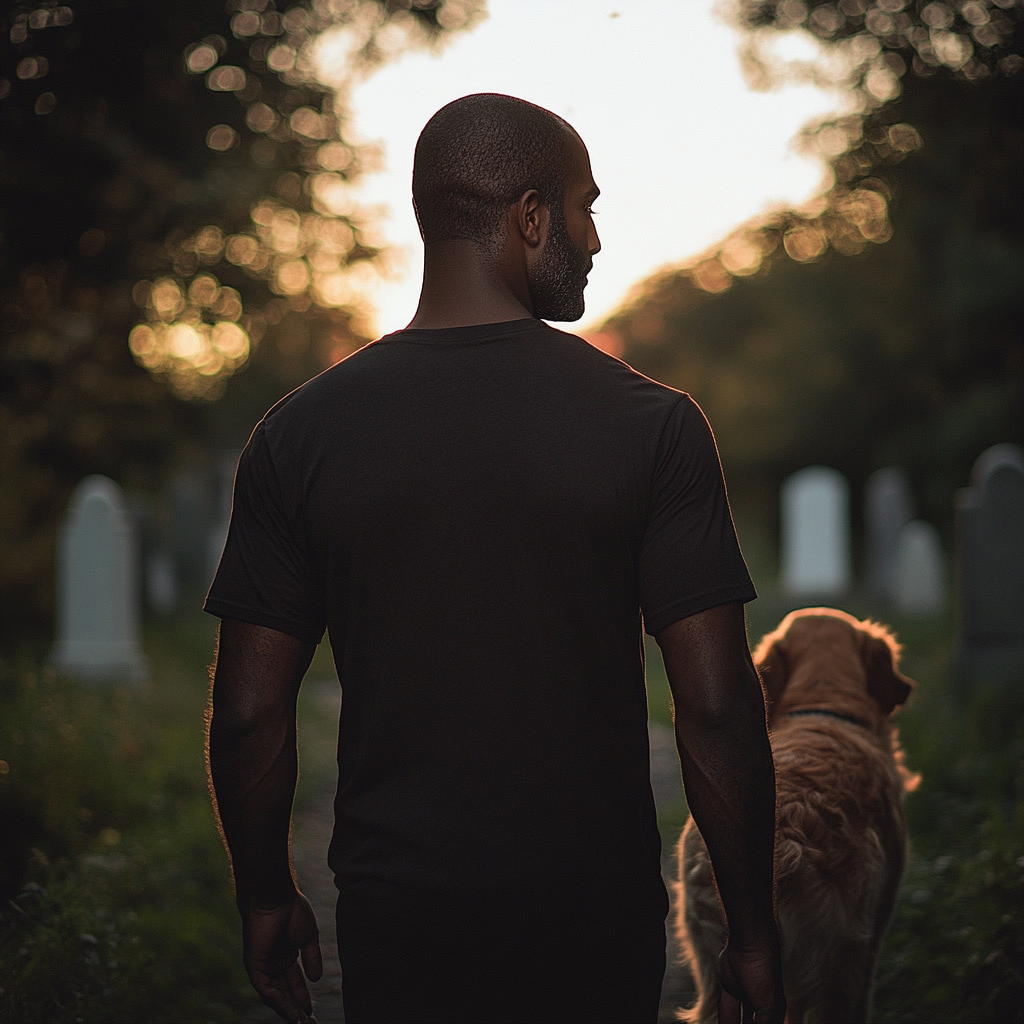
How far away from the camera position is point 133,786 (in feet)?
20.8

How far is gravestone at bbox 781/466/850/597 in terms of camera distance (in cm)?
1631

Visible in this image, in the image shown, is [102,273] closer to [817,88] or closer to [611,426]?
[817,88]

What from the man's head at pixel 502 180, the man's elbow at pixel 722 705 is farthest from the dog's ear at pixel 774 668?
the man's head at pixel 502 180

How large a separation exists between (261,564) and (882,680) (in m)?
2.74

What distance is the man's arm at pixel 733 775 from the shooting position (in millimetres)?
1798

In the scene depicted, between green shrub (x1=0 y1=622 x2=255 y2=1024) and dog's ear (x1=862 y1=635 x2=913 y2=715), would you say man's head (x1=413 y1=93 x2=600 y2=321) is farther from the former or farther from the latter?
green shrub (x1=0 y1=622 x2=255 y2=1024)

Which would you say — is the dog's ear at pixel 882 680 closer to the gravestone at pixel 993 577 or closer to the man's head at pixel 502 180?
the man's head at pixel 502 180

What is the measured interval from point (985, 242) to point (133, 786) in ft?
51.1

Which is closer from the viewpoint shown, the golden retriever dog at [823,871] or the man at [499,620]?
the man at [499,620]

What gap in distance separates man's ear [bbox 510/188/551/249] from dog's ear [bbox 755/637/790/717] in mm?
2373

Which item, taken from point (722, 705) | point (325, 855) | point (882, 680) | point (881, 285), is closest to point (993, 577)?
point (882, 680)

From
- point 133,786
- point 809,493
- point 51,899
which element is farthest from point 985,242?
point 51,899

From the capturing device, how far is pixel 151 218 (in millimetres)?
10406

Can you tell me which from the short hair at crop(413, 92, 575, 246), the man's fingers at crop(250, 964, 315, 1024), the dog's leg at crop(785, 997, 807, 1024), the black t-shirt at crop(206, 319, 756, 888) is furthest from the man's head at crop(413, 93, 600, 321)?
the dog's leg at crop(785, 997, 807, 1024)
